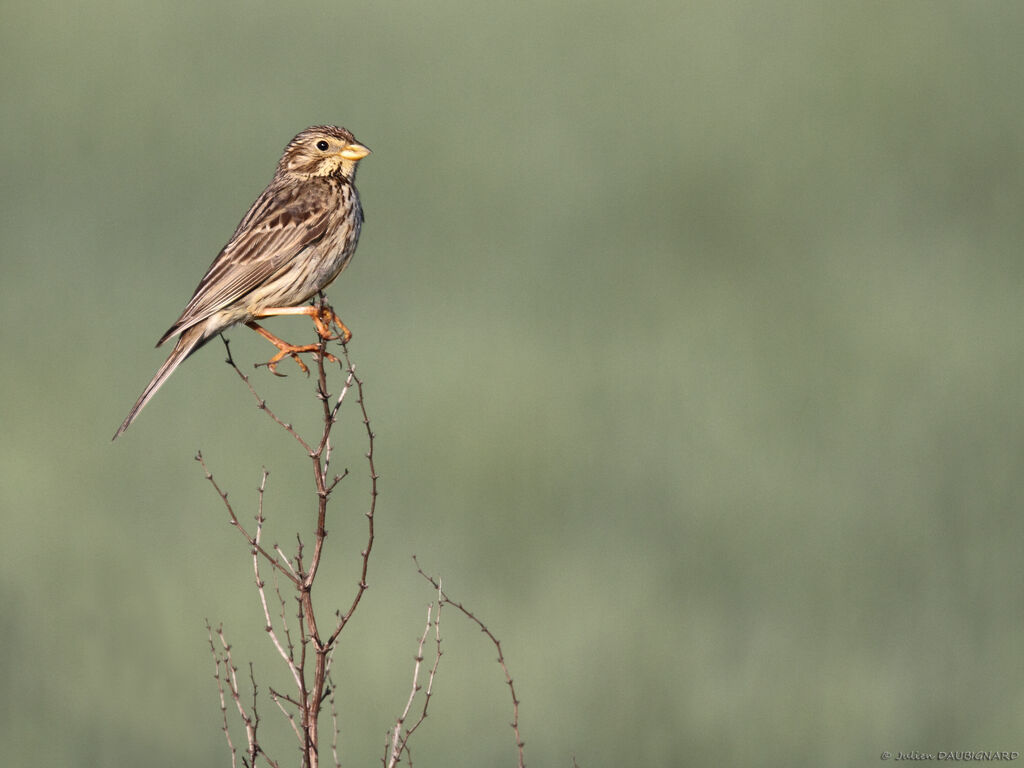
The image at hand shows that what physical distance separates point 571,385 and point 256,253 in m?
4.71

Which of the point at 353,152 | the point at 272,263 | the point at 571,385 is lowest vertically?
the point at 272,263

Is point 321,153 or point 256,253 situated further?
point 321,153

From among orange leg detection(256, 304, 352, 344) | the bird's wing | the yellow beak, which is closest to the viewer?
orange leg detection(256, 304, 352, 344)

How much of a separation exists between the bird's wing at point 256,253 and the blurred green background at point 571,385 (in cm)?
273

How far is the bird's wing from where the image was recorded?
20.1ft

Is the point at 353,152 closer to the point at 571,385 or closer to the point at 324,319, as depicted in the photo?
the point at 324,319

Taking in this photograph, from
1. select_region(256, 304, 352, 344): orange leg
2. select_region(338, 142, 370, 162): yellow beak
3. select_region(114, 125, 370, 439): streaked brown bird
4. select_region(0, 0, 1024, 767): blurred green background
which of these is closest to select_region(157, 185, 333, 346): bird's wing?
select_region(114, 125, 370, 439): streaked brown bird

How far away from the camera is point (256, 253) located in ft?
20.5

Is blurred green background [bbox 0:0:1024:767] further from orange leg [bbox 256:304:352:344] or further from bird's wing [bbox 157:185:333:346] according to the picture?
orange leg [bbox 256:304:352:344]

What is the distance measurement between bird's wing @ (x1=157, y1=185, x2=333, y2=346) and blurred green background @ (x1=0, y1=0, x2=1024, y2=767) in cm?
273

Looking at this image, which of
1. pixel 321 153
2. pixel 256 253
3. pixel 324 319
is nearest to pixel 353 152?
pixel 321 153

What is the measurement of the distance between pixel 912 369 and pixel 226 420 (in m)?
4.44

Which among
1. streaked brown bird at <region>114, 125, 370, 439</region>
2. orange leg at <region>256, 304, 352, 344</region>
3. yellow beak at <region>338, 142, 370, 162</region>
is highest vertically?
yellow beak at <region>338, 142, 370, 162</region>

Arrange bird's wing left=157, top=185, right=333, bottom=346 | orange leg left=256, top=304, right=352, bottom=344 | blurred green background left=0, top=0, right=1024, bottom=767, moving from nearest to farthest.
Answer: orange leg left=256, top=304, right=352, bottom=344
bird's wing left=157, top=185, right=333, bottom=346
blurred green background left=0, top=0, right=1024, bottom=767
